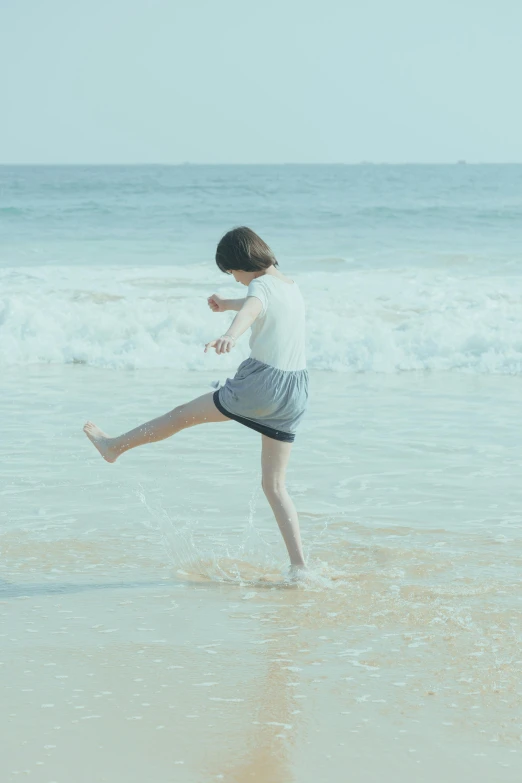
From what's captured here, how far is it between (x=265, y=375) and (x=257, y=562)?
3.37 feet

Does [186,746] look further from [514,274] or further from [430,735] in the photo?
[514,274]

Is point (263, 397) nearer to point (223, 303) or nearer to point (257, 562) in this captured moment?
point (223, 303)

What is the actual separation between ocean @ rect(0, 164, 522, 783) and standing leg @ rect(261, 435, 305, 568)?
182 mm

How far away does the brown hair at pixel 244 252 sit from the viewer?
14.4 feet

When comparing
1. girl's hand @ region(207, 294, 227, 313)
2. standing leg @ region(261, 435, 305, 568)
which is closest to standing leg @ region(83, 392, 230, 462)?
standing leg @ region(261, 435, 305, 568)

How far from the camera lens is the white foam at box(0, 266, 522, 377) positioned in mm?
11094

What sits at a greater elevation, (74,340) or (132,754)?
(74,340)

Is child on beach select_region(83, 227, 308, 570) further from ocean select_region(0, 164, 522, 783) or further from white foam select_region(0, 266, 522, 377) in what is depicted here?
white foam select_region(0, 266, 522, 377)

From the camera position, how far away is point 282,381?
14.4ft

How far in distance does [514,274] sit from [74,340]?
30.7 feet

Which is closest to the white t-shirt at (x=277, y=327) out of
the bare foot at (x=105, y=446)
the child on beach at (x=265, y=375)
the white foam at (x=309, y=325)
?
the child on beach at (x=265, y=375)

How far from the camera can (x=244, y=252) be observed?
14.4 ft

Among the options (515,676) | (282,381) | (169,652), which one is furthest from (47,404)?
(515,676)

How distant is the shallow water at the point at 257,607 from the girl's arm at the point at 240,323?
1087 millimetres
